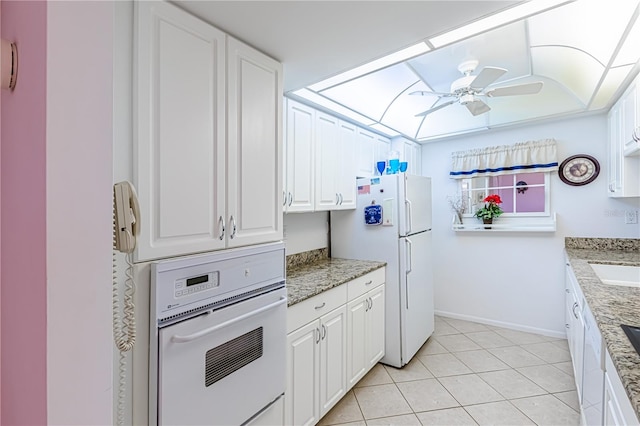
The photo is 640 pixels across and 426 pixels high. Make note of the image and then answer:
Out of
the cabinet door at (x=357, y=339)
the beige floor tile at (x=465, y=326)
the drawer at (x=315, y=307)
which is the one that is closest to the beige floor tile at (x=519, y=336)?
the beige floor tile at (x=465, y=326)

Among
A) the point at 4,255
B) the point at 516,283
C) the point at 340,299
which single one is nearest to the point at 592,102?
the point at 516,283

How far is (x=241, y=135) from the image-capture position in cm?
144

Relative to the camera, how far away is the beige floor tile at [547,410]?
1965 millimetres

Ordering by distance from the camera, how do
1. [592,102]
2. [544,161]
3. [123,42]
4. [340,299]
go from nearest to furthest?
[123,42], [340,299], [592,102], [544,161]

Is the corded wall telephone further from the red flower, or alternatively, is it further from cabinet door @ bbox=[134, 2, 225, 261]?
the red flower

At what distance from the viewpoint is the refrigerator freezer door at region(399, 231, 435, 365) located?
2.65 m

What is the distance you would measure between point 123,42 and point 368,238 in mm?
2221

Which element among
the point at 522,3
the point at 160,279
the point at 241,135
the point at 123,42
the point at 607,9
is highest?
the point at 607,9

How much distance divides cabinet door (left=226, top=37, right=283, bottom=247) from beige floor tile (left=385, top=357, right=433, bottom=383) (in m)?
1.73

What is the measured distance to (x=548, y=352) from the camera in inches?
113

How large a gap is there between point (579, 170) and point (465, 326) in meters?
2.03

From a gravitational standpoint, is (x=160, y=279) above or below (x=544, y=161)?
below

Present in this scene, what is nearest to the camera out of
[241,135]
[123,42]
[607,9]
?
[123,42]

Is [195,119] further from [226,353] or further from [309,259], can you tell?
[309,259]
